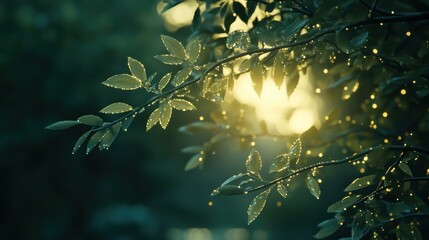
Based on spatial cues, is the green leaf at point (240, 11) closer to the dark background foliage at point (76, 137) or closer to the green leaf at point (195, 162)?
the green leaf at point (195, 162)

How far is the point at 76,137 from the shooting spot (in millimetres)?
20750

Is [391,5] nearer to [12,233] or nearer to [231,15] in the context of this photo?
[231,15]

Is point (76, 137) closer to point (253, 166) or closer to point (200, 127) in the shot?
point (200, 127)

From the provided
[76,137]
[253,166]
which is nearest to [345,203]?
[253,166]

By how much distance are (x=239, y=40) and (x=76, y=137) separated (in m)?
18.8

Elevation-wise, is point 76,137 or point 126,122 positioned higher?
point 76,137

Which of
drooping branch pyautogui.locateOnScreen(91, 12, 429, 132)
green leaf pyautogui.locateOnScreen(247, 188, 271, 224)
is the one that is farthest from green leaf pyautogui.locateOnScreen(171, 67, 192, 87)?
green leaf pyautogui.locateOnScreen(247, 188, 271, 224)

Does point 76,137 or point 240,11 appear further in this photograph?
point 76,137

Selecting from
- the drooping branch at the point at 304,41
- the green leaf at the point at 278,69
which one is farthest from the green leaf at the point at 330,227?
the drooping branch at the point at 304,41

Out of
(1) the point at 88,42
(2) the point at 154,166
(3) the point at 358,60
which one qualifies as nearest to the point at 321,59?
(3) the point at 358,60

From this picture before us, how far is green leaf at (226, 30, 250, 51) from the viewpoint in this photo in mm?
2564

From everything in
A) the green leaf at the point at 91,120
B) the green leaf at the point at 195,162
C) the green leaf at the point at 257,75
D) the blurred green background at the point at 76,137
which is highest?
the blurred green background at the point at 76,137

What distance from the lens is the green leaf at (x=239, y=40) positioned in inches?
101

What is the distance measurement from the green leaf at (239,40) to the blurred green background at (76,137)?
9.38 m
